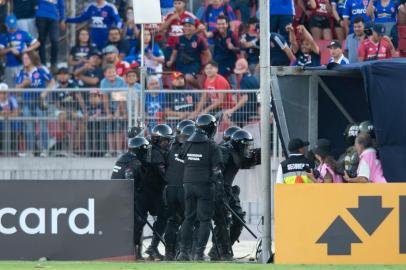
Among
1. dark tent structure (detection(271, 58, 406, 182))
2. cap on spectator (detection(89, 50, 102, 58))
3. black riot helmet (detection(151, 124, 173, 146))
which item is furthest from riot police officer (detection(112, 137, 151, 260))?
cap on spectator (detection(89, 50, 102, 58))

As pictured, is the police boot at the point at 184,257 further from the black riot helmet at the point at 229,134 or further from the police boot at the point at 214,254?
the black riot helmet at the point at 229,134

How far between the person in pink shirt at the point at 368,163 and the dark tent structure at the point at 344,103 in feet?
0.43

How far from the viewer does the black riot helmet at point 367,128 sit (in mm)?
15170

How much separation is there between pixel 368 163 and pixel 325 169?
1.80ft

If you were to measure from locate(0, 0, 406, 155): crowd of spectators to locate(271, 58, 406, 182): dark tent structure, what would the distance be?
86cm

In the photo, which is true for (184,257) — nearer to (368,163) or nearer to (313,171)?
(313,171)

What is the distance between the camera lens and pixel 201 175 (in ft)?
50.0

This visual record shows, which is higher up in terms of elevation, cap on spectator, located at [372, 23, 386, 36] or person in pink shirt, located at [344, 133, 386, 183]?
cap on spectator, located at [372, 23, 386, 36]

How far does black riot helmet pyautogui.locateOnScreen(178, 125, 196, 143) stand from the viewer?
15.8 metres

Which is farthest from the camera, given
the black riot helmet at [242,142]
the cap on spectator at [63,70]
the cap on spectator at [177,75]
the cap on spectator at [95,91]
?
the cap on spectator at [63,70]

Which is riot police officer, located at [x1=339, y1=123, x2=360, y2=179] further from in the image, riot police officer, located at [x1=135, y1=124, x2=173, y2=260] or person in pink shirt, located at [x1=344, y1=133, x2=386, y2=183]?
riot police officer, located at [x1=135, y1=124, x2=173, y2=260]

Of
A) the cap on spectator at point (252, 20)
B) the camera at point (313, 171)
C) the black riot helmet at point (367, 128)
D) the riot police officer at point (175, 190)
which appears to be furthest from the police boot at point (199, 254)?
the cap on spectator at point (252, 20)

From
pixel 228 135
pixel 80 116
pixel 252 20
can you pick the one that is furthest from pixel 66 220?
pixel 252 20

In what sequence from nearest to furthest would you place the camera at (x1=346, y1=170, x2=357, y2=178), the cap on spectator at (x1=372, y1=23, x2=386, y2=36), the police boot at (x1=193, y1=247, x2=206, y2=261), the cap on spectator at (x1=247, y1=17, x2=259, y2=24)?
the camera at (x1=346, y1=170, x2=357, y2=178) < the police boot at (x1=193, y1=247, x2=206, y2=261) < the cap on spectator at (x1=372, y1=23, x2=386, y2=36) < the cap on spectator at (x1=247, y1=17, x2=259, y2=24)
